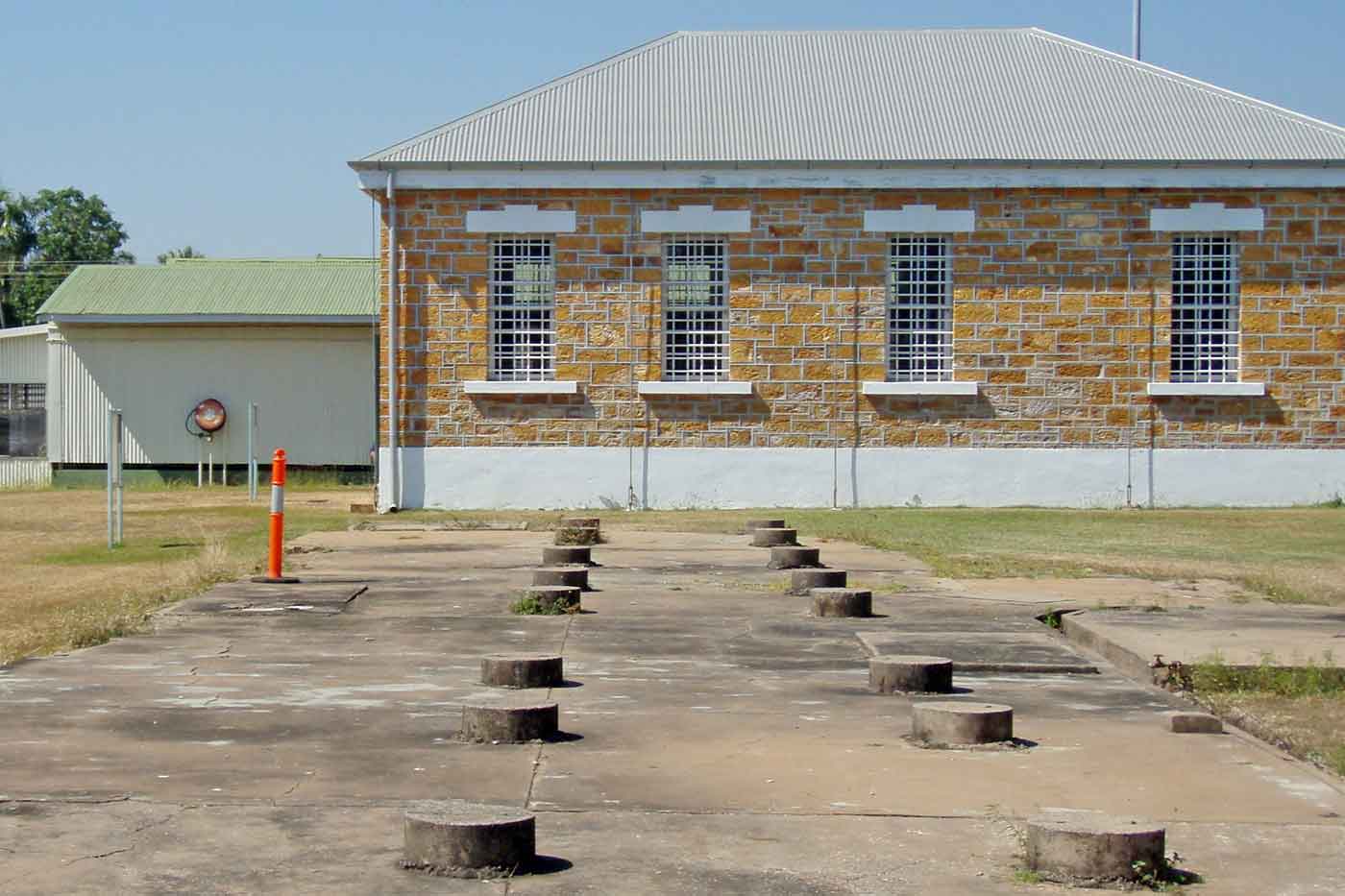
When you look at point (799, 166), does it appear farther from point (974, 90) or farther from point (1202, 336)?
point (1202, 336)

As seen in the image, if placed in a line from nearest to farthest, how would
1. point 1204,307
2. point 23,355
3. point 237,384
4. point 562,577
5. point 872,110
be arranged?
point 562,577, point 1204,307, point 872,110, point 237,384, point 23,355

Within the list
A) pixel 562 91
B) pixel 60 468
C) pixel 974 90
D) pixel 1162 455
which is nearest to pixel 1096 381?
pixel 1162 455

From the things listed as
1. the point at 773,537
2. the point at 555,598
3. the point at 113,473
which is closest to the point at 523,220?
the point at 113,473

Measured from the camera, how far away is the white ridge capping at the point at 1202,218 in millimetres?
26078

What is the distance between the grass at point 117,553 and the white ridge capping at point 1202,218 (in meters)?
12.2

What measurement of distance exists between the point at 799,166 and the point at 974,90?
3.99m

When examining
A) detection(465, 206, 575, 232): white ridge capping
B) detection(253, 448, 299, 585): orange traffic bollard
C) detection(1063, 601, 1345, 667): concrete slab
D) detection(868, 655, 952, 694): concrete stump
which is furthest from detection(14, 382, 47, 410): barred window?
detection(868, 655, 952, 694): concrete stump

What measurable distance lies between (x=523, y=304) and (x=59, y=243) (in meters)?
62.1

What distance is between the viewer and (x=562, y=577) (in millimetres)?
13930

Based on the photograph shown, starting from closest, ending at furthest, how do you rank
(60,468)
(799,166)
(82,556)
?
1. (82,556)
2. (799,166)
3. (60,468)

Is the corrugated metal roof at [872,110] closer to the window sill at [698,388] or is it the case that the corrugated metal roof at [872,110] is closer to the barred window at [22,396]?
the window sill at [698,388]

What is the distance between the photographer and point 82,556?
62.5 ft

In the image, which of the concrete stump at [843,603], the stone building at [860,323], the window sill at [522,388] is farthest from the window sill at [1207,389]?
the concrete stump at [843,603]

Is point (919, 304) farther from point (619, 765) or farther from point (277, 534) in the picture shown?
point (619, 765)
